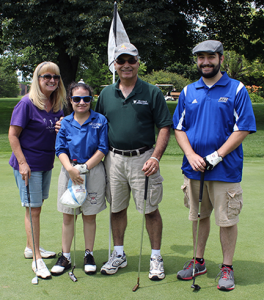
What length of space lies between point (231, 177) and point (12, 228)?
7.90 ft

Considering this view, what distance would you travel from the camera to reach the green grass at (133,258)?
2.64 m

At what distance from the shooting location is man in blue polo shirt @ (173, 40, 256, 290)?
9.11ft

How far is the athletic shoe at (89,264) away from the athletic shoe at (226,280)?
3.42ft

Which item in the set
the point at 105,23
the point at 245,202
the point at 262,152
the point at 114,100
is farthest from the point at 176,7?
the point at 114,100

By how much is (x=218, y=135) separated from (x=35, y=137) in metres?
1.55

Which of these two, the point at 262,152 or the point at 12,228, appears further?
the point at 262,152

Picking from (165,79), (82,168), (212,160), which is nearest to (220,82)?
(212,160)

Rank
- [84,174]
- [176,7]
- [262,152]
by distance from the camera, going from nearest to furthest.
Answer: [84,174] < [262,152] < [176,7]

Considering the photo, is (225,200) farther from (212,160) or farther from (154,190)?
(154,190)

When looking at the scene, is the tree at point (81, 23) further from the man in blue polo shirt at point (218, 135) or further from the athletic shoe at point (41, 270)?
the athletic shoe at point (41, 270)

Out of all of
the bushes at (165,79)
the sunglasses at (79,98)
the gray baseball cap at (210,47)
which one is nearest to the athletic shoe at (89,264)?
the sunglasses at (79,98)

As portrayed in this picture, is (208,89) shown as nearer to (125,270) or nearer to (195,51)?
(195,51)

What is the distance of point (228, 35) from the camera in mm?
18344

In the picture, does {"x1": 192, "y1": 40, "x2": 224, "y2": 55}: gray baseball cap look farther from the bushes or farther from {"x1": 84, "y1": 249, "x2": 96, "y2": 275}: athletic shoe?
the bushes
